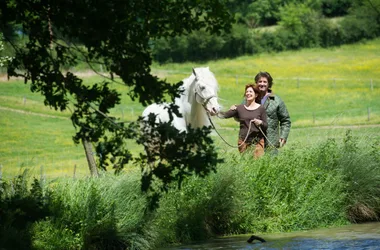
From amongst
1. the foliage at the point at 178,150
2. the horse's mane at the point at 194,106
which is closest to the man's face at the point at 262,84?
the horse's mane at the point at 194,106

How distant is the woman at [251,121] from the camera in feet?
43.5

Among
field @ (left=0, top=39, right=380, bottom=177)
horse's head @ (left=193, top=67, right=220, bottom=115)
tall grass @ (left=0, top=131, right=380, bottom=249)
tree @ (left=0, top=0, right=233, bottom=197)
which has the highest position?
tree @ (left=0, top=0, right=233, bottom=197)

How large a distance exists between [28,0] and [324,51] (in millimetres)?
90246

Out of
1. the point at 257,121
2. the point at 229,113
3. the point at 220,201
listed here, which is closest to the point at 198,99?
the point at 229,113

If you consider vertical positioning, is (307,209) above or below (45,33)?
below

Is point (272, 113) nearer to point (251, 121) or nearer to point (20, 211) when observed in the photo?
point (251, 121)

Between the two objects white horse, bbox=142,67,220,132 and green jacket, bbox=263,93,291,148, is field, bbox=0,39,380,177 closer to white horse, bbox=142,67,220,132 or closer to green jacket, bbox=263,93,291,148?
green jacket, bbox=263,93,291,148

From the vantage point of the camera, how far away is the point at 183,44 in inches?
3725

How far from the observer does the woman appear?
A: 522 inches

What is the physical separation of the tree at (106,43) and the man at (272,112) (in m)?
5.40

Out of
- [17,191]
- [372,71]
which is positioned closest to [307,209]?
[17,191]

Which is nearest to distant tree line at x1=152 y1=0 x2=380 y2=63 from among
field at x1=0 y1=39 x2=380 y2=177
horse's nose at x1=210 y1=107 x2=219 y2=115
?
field at x1=0 y1=39 x2=380 y2=177

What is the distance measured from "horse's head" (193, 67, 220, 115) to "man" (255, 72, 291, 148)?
2.30 ft

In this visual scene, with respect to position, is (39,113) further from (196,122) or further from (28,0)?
(28,0)
